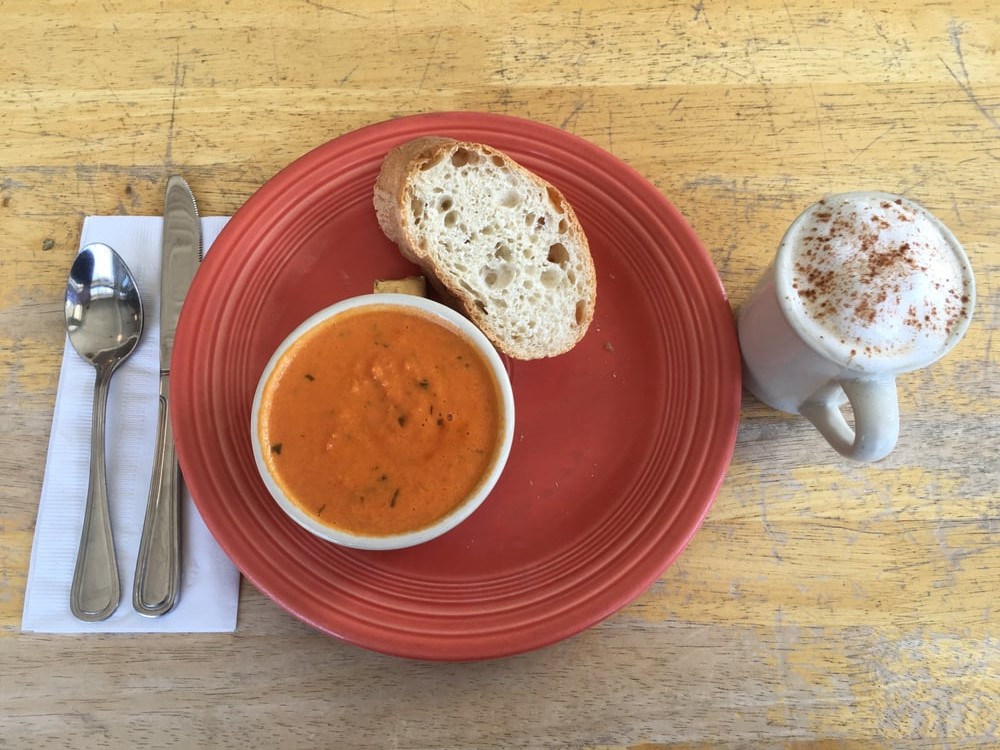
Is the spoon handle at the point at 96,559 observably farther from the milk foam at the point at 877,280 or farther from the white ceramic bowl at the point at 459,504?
the milk foam at the point at 877,280

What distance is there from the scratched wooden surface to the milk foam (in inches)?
16.3

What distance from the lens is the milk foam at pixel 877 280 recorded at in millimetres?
1244

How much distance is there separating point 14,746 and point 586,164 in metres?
1.85

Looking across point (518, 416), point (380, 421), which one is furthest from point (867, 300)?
point (380, 421)

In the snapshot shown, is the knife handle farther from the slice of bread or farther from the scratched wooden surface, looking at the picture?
the slice of bread

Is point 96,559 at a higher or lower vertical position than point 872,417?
lower

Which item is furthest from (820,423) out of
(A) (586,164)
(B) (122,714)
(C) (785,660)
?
(B) (122,714)

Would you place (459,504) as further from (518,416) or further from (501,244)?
(501,244)

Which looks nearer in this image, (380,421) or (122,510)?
(380,421)

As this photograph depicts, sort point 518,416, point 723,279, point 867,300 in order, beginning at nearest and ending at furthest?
1. point 867,300
2. point 518,416
3. point 723,279

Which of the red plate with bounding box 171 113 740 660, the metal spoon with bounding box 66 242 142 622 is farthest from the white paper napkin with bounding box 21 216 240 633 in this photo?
the red plate with bounding box 171 113 740 660

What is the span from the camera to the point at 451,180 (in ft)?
5.17

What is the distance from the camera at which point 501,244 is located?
161 cm

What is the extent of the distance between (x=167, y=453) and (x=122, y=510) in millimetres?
168
